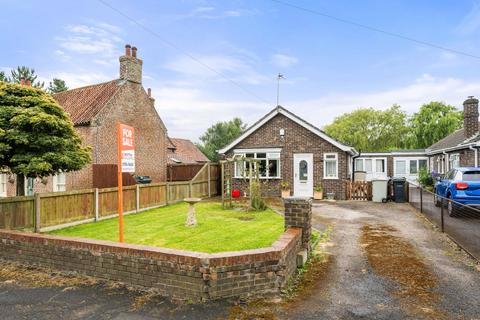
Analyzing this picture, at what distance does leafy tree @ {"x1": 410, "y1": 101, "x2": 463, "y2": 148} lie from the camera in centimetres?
4897

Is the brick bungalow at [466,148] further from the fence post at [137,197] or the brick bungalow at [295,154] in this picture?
the fence post at [137,197]

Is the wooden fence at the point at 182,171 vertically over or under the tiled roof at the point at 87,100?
under

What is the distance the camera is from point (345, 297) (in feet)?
15.6

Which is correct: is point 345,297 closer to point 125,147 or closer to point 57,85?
point 125,147

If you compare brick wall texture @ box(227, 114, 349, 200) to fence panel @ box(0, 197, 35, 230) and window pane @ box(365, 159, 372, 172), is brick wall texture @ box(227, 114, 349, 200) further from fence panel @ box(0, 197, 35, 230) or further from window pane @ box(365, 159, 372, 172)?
window pane @ box(365, 159, 372, 172)

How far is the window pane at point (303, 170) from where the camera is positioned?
18.7 meters

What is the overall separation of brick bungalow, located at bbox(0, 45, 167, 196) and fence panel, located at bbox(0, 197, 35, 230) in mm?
7776

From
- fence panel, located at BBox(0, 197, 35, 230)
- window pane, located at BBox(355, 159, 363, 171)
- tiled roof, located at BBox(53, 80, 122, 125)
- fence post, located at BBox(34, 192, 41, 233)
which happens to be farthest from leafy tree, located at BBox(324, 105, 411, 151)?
fence panel, located at BBox(0, 197, 35, 230)

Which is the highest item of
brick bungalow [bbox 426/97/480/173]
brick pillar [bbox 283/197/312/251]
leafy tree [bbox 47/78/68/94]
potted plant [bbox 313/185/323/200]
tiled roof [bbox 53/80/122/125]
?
leafy tree [bbox 47/78/68/94]

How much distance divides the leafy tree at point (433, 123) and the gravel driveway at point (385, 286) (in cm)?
4741

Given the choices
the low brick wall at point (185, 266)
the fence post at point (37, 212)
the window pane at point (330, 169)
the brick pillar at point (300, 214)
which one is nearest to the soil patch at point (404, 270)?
the brick pillar at point (300, 214)

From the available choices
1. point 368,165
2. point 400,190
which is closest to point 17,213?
point 400,190

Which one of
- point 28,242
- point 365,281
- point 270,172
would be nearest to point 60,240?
point 28,242

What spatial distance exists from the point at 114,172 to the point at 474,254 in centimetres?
1609
